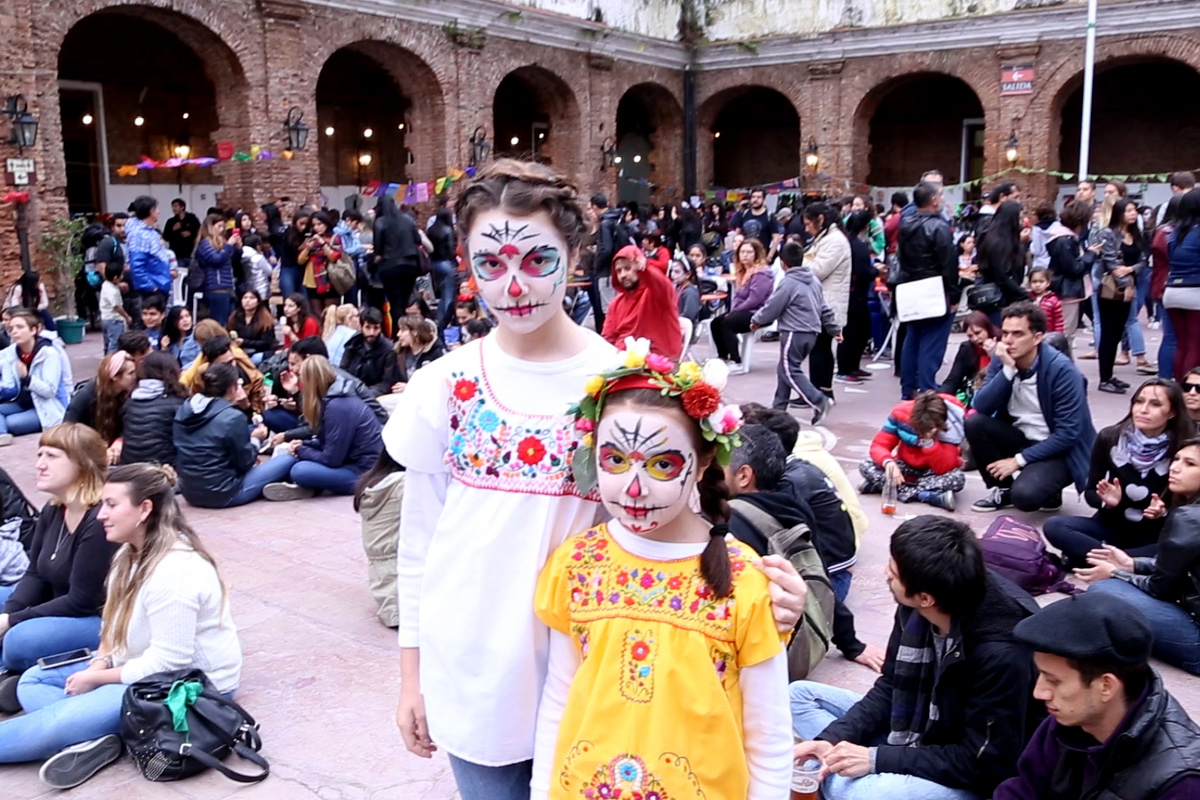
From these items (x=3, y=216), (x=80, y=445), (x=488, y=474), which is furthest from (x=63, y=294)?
(x=488, y=474)

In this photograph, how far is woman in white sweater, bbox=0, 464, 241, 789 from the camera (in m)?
3.68

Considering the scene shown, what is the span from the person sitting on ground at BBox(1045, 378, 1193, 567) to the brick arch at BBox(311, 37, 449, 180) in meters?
15.8

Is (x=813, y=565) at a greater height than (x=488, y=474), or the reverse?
(x=488, y=474)

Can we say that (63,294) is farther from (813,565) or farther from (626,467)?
(626,467)

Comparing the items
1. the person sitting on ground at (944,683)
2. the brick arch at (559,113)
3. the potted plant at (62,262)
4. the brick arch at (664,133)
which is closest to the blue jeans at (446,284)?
the potted plant at (62,262)

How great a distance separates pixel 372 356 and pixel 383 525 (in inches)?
169

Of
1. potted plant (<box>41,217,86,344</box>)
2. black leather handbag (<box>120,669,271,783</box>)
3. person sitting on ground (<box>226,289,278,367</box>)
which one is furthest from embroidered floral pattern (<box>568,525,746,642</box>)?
potted plant (<box>41,217,86,344</box>)

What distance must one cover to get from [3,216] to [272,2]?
5299 mm

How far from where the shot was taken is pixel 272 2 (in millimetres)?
16172

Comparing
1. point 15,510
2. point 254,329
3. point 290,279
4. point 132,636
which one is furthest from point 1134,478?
point 290,279

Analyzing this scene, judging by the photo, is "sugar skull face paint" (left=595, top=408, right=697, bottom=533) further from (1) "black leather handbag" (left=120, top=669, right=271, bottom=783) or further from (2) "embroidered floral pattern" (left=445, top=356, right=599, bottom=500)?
(1) "black leather handbag" (left=120, top=669, right=271, bottom=783)

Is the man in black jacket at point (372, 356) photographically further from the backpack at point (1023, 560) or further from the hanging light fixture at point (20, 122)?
the hanging light fixture at point (20, 122)

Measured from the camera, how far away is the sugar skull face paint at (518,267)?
1.97 m

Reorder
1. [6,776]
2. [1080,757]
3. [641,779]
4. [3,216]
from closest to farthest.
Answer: [641,779] → [1080,757] → [6,776] → [3,216]
